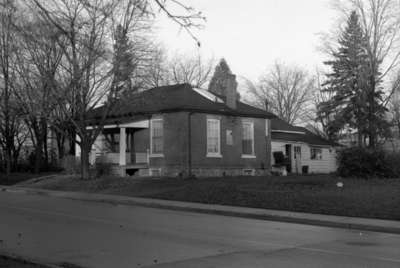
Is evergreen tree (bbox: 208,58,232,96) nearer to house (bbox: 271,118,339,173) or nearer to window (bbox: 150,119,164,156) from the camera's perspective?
house (bbox: 271,118,339,173)

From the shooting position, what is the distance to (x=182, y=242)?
39.0 ft

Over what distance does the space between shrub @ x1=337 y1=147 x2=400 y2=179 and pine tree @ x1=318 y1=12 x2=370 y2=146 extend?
56.7ft

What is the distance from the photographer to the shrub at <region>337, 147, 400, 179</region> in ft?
86.1

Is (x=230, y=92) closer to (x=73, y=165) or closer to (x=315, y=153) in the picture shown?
(x=73, y=165)

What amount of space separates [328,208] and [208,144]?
1634 cm

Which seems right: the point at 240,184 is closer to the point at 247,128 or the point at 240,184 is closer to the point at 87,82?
the point at 87,82

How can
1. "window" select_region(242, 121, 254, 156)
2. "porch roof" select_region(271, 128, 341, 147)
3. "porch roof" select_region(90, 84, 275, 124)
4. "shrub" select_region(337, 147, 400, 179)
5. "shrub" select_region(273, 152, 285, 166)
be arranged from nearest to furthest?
"shrub" select_region(337, 147, 400, 179) → "porch roof" select_region(90, 84, 275, 124) → "window" select_region(242, 121, 254, 156) → "shrub" select_region(273, 152, 285, 166) → "porch roof" select_region(271, 128, 341, 147)

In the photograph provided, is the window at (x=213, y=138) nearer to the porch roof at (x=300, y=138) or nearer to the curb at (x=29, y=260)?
the porch roof at (x=300, y=138)

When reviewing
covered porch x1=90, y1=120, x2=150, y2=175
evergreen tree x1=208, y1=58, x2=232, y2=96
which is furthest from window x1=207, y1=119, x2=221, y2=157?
evergreen tree x1=208, y1=58, x2=232, y2=96

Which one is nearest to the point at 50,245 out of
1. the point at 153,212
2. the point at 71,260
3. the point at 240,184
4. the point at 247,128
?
the point at 71,260

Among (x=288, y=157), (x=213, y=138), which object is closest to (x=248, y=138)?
(x=213, y=138)

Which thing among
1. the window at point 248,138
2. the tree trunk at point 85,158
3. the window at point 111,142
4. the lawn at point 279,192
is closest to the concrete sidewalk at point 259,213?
the lawn at point 279,192

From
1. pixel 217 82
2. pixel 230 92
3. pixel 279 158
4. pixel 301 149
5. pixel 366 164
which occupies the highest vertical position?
pixel 217 82

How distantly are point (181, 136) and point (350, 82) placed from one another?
19.6m
